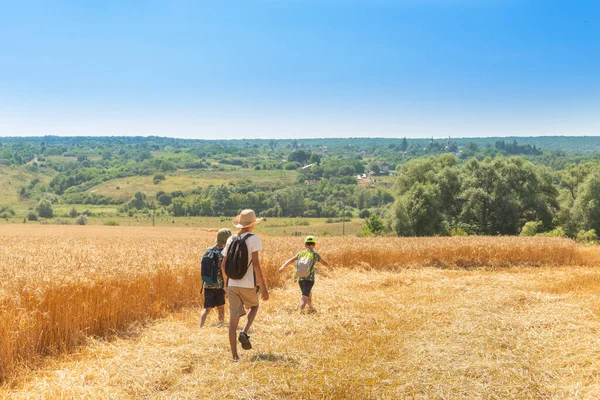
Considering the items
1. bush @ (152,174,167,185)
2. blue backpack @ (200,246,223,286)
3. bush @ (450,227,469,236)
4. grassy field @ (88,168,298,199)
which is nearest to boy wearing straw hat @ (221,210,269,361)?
blue backpack @ (200,246,223,286)

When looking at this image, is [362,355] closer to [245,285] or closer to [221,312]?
[245,285]

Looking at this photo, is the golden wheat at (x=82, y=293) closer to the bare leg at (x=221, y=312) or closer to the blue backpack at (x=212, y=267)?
the bare leg at (x=221, y=312)

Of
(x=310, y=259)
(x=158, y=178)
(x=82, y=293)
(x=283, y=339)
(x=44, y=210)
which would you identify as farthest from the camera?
(x=158, y=178)

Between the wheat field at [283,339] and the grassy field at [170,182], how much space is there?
146732mm

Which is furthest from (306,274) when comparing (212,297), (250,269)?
(250,269)

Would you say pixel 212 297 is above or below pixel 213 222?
above

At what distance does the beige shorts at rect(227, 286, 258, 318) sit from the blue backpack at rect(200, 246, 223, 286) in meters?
1.85

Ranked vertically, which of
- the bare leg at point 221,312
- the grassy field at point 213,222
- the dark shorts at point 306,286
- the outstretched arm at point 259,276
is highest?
the outstretched arm at point 259,276

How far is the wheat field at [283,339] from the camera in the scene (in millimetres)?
5598

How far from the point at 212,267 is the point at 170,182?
169652 mm

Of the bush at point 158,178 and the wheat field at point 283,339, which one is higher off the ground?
the wheat field at point 283,339

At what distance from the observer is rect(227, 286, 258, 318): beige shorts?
6.43 m

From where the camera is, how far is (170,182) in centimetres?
17012

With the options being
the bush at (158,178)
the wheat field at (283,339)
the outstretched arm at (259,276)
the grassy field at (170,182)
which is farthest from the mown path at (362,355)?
the bush at (158,178)
